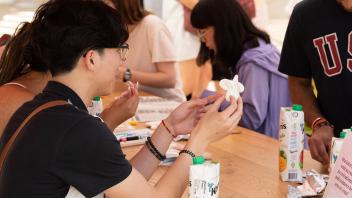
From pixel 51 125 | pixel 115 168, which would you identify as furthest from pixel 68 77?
pixel 115 168

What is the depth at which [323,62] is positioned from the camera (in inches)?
73.9

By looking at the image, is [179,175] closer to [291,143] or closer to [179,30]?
[291,143]

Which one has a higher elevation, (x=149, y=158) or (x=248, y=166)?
(x=149, y=158)

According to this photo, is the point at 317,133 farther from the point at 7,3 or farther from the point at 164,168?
the point at 7,3

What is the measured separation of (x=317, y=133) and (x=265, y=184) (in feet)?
0.89

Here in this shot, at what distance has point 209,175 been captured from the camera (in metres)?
1.22

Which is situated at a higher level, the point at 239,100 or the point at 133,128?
the point at 239,100

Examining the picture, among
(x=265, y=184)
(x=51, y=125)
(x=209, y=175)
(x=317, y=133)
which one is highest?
(x=51, y=125)

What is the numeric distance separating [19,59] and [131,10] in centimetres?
145

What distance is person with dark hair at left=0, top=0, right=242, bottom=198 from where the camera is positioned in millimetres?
1148

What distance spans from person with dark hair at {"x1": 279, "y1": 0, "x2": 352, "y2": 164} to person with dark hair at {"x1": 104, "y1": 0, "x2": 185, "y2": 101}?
116 centimetres

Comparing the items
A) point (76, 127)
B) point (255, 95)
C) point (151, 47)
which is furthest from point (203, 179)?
point (151, 47)

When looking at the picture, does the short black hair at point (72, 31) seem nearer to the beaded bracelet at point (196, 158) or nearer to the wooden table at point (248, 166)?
the beaded bracelet at point (196, 158)

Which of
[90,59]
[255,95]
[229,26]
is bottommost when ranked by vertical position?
[255,95]
